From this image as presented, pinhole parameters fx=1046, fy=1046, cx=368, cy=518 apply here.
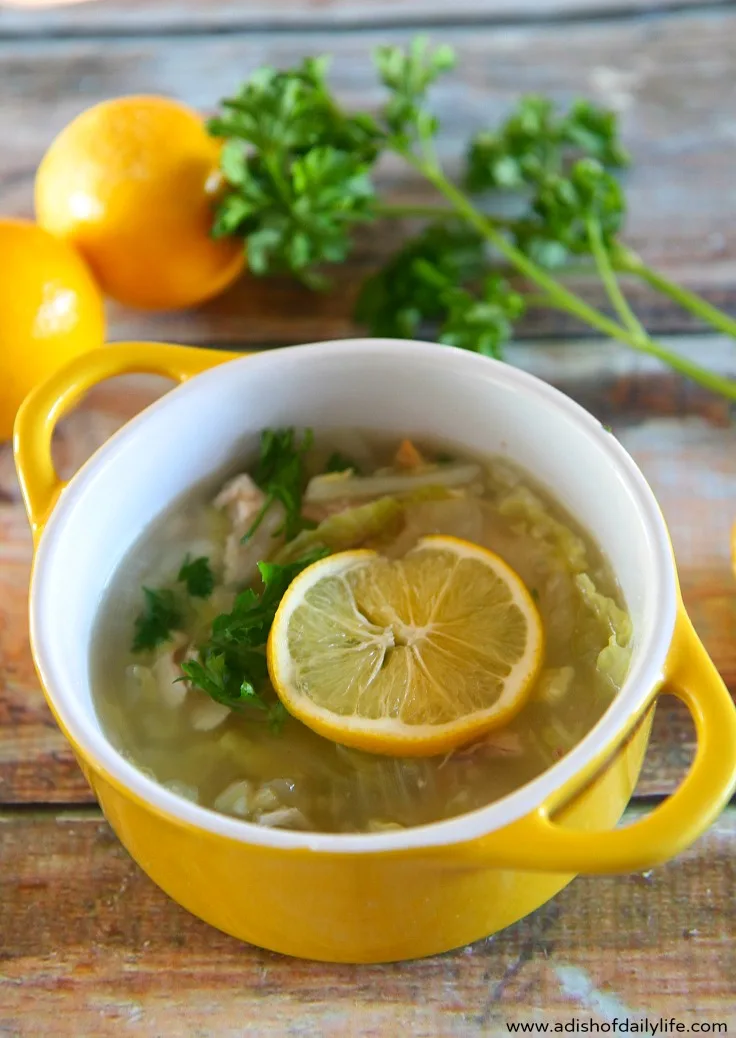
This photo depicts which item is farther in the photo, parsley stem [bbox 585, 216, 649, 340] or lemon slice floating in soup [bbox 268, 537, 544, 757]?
parsley stem [bbox 585, 216, 649, 340]

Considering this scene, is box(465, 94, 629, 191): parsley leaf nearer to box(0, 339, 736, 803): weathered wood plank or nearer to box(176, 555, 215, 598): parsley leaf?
box(0, 339, 736, 803): weathered wood plank

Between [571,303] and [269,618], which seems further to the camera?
[571,303]

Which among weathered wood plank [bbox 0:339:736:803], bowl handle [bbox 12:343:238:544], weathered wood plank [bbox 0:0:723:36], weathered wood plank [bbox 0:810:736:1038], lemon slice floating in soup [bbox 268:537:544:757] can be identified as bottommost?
weathered wood plank [bbox 0:810:736:1038]

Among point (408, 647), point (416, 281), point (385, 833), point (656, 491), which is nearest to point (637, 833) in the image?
point (385, 833)

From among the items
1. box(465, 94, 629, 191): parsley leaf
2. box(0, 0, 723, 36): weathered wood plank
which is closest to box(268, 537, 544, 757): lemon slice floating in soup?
box(465, 94, 629, 191): parsley leaf

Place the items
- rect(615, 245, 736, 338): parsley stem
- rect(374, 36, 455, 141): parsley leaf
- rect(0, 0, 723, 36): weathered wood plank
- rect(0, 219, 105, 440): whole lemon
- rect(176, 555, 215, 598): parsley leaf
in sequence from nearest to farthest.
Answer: rect(176, 555, 215, 598): parsley leaf → rect(0, 219, 105, 440): whole lemon → rect(615, 245, 736, 338): parsley stem → rect(374, 36, 455, 141): parsley leaf → rect(0, 0, 723, 36): weathered wood plank

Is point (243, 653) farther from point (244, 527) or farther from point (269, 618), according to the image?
point (244, 527)

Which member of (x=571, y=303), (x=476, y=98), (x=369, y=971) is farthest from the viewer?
(x=476, y=98)
